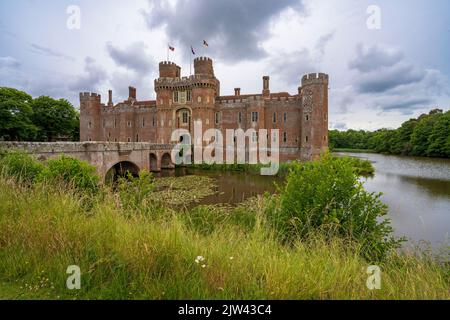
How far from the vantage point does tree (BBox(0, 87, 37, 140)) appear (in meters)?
26.2

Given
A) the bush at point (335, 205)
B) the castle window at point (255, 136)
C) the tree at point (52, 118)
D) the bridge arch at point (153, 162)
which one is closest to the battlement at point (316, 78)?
the castle window at point (255, 136)

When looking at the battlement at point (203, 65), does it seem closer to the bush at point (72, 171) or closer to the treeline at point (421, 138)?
the bush at point (72, 171)

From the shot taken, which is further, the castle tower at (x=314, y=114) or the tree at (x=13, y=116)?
the castle tower at (x=314, y=114)

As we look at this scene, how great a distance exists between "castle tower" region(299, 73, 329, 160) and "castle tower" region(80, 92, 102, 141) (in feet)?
102

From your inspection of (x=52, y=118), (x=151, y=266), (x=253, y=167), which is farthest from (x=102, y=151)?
(x=52, y=118)

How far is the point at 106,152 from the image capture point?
Result: 1784cm

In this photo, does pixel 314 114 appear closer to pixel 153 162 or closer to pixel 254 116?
pixel 254 116

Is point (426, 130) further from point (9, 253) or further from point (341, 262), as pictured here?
point (9, 253)

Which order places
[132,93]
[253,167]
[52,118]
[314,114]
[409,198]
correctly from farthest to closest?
[132,93] → [52,118] → [314,114] → [253,167] → [409,198]

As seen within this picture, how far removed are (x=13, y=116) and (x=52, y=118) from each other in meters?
9.77

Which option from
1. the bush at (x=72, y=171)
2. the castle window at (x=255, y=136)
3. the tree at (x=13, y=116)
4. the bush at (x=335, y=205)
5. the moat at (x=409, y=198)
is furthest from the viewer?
the castle window at (x=255, y=136)

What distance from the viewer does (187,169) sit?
91.7 ft

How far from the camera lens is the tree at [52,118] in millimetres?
35031
